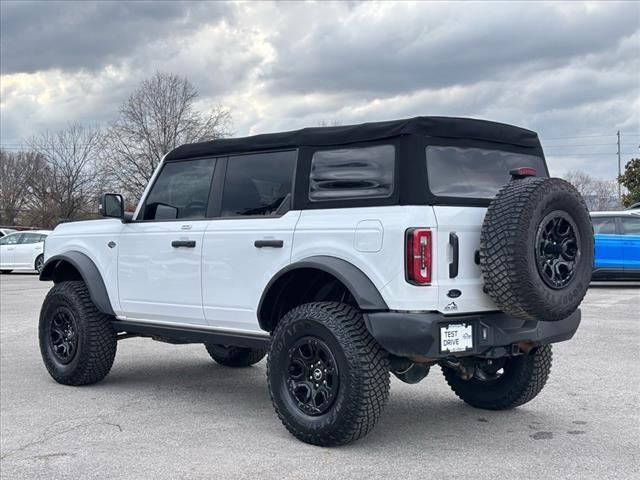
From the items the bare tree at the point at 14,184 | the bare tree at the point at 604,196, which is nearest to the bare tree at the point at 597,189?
the bare tree at the point at 604,196

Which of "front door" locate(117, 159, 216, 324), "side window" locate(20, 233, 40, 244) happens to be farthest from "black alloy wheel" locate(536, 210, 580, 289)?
"side window" locate(20, 233, 40, 244)

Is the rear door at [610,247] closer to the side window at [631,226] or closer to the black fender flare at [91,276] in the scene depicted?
the side window at [631,226]

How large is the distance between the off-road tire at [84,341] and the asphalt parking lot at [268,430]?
15 cm

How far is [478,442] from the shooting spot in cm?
504

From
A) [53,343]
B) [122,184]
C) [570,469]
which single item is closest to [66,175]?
[122,184]

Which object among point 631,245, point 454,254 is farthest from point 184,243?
point 631,245

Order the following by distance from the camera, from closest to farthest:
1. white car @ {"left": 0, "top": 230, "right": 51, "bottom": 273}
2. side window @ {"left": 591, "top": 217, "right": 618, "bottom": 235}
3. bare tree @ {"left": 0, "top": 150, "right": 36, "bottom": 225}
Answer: side window @ {"left": 591, "top": 217, "right": 618, "bottom": 235} → white car @ {"left": 0, "top": 230, "right": 51, "bottom": 273} → bare tree @ {"left": 0, "top": 150, "right": 36, "bottom": 225}

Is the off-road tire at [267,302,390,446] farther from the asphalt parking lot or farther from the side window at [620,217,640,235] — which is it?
the side window at [620,217,640,235]

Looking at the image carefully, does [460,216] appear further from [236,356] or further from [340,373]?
[236,356]

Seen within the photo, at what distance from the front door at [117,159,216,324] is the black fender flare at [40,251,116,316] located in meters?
0.21

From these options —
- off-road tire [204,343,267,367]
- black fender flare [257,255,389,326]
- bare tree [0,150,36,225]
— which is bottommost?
off-road tire [204,343,267,367]

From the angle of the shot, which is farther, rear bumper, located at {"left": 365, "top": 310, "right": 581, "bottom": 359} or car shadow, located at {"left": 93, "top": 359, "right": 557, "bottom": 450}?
car shadow, located at {"left": 93, "top": 359, "right": 557, "bottom": 450}

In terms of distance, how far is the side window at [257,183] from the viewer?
554 cm

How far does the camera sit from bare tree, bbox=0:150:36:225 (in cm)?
6521
